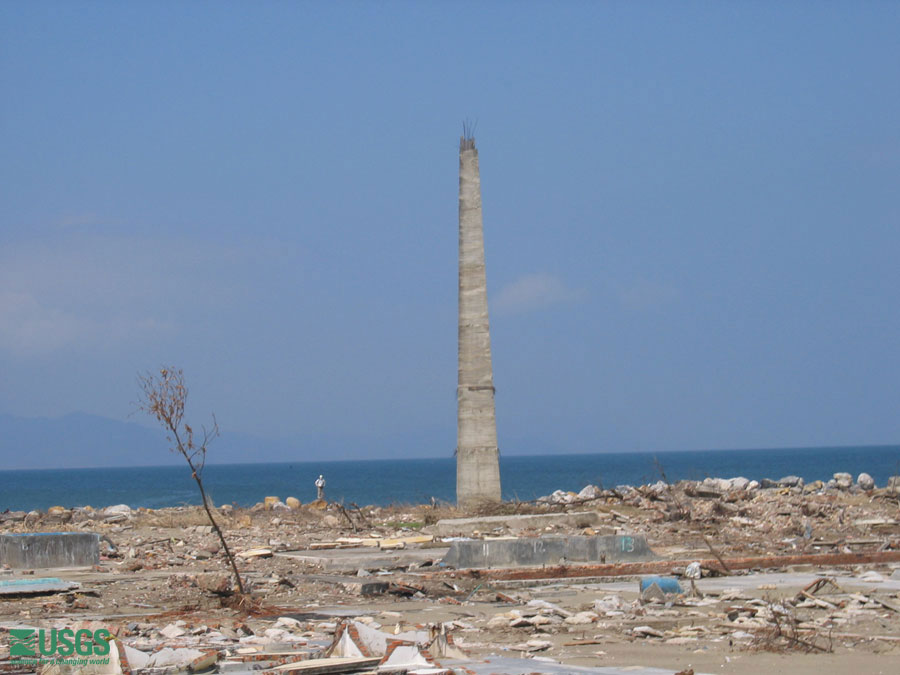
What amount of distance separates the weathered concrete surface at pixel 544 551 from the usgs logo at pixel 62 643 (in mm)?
5857

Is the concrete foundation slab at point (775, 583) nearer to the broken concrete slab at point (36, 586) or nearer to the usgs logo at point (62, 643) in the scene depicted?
the broken concrete slab at point (36, 586)

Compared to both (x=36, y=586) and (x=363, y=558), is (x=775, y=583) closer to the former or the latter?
(x=363, y=558)

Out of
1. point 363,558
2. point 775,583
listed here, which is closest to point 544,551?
point 363,558

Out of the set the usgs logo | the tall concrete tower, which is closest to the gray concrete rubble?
the usgs logo

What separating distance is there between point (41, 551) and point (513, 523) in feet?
24.9

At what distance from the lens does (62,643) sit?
809cm

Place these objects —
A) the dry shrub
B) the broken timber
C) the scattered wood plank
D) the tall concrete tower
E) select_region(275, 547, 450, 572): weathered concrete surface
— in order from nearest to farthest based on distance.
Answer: the scattered wood plank < the dry shrub < the broken timber < select_region(275, 547, 450, 572): weathered concrete surface < the tall concrete tower

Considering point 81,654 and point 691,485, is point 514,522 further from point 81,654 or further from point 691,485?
point 81,654

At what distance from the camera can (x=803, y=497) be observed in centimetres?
2314

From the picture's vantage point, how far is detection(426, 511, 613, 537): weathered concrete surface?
60.3 feet

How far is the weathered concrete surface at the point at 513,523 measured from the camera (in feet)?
60.3

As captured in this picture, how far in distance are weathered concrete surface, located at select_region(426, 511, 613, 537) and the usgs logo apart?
33.0 ft

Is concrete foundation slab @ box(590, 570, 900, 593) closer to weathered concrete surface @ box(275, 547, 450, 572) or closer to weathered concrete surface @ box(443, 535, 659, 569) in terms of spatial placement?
weathered concrete surface @ box(443, 535, 659, 569)

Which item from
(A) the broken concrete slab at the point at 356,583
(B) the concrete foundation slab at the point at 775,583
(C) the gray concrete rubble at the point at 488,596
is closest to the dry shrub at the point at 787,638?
(C) the gray concrete rubble at the point at 488,596
